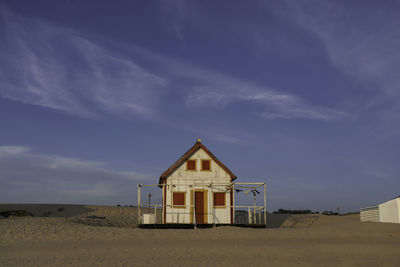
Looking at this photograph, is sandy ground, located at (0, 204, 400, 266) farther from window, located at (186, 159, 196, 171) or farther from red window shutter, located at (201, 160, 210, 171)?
window, located at (186, 159, 196, 171)

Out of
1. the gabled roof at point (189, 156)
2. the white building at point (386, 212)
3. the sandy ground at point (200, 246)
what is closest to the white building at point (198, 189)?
the gabled roof at point (189, 156)

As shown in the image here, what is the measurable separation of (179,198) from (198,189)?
61.8 inches

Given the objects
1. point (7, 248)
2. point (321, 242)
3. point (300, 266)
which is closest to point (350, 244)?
point (321, 242)

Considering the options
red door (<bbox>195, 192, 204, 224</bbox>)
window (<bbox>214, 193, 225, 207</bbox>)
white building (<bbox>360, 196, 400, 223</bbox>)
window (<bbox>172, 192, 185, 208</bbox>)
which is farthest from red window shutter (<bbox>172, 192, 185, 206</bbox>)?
white building (<bbox>360, 196, 400, 223</bbox>)

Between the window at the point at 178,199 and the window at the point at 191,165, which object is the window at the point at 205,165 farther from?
the window at the point at 178,199

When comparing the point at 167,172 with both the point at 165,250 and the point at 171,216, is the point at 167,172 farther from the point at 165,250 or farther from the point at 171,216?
the point at 165,250

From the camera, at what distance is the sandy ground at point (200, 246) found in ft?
51.0

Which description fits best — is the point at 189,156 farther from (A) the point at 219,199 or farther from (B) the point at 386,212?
(B) the point at 386,212

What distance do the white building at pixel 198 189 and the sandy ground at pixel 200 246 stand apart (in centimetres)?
435

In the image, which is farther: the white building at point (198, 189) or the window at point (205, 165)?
the window at point (205, 165)

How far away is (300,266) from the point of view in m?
14.9

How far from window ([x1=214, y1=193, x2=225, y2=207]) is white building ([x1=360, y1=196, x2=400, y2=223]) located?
41.7 ft

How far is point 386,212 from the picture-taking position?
3066cm

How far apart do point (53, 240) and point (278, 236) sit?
12528 millimetres
